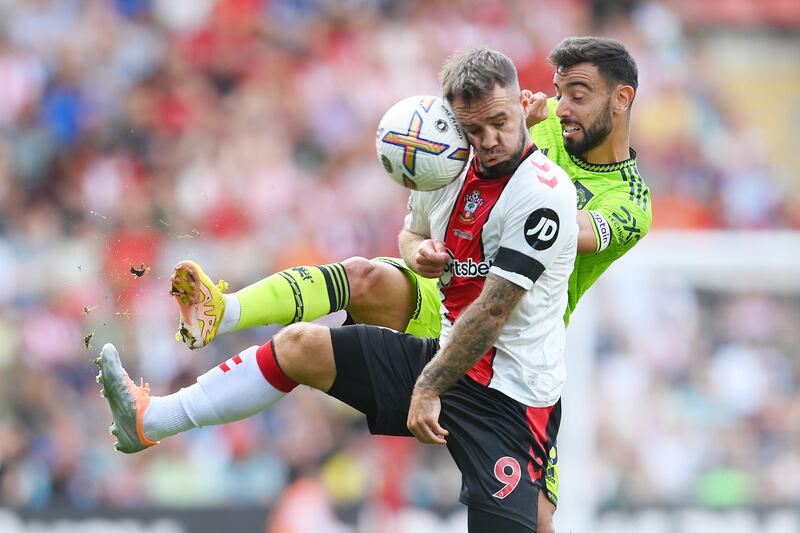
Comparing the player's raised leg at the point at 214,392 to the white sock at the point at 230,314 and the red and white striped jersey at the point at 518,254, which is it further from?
the red and white striped jersey at the point at 518,254

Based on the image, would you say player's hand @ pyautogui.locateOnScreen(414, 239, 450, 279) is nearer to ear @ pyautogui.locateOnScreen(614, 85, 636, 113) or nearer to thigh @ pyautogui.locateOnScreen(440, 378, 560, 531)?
thigh @ pyautogui.locateOnScreen(440, 378, 560, 531)

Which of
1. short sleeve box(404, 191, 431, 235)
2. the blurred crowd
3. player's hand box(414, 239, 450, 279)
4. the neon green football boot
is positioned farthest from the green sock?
the blurred crowd

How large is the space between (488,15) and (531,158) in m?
9.48

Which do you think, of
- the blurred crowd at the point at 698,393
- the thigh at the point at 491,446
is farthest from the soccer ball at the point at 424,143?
the blurred crowd at the point at 698,393

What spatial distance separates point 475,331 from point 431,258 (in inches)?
Answer: 13.4

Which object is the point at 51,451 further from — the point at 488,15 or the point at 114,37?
the point at 488,15

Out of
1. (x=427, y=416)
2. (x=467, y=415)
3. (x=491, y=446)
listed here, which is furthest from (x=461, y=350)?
(x=491, y=446)

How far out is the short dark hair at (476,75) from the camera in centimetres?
543

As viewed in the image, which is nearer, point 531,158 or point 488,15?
point 531,158

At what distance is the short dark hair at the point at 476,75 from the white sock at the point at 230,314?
133 centimetres

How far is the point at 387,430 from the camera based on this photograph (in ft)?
19.7

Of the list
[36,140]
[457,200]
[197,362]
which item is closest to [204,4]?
[36,140]

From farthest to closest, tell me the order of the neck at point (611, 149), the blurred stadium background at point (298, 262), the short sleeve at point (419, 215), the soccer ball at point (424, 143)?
the blurred stadium background at point (298, 262)
the neck at point (611, 149)
the short sleeve at point (419, 215)
the soccer ball at point (424, 143)

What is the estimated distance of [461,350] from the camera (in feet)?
18.3
